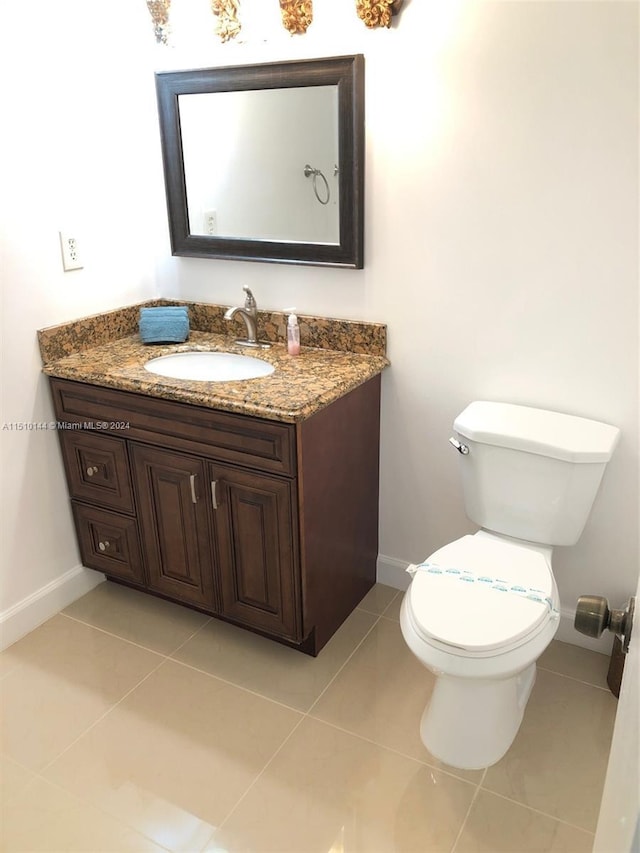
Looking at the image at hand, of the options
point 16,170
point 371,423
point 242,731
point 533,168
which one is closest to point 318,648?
point 242,731

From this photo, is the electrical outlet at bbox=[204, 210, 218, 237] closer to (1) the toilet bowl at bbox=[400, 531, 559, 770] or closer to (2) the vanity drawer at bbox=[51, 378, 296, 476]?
(2) the vanity drawer at bbox=[51, 378, 296, 476]

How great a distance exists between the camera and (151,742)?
68.9 inches

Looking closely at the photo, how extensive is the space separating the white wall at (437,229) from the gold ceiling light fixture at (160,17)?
5cm

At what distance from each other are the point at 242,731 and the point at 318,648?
353 millimetres

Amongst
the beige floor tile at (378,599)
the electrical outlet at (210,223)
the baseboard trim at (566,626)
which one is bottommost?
the beige floor tile at (378,599)

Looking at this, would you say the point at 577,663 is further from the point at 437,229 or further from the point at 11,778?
the point at 11,778

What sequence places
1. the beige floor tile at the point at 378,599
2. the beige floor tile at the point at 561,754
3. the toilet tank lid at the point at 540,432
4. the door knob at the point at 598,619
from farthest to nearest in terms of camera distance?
the beige floor tile at the point at 378,599 < the toilet tank lid at the point at 540,432 < the beige floor tile at the point at 561,754 < the door knob at the point at 598,619

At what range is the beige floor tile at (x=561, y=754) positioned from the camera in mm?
1564

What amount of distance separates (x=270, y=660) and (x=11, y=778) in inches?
29.3

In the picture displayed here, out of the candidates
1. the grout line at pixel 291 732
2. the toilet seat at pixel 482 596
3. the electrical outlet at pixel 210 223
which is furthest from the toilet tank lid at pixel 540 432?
the electrical outlet at pixel 210 223

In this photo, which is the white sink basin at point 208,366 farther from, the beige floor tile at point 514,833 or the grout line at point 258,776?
the beige floor tile at point 514,833

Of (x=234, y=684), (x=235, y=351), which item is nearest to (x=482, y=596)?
(x=234, y=684)

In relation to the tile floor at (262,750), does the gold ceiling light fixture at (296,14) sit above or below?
above

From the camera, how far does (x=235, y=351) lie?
7.06 ft
